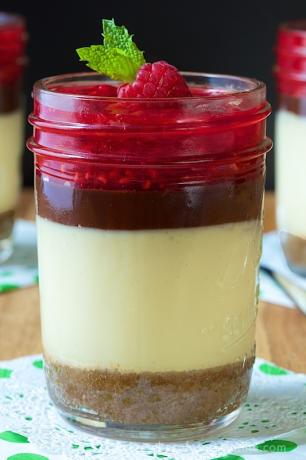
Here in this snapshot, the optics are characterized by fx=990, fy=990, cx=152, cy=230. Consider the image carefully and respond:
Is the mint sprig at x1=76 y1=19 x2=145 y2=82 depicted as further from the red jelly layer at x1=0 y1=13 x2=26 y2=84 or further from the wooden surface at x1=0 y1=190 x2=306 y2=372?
the red jelly layer at x1=0 y1=13 x2=26 y2=84

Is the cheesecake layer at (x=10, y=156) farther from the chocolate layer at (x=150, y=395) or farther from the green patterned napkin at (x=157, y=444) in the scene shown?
the chocolate layer at (x=150, y=395)

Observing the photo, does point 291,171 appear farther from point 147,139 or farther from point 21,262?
point 147,139

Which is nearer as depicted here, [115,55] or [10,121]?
[115,55]

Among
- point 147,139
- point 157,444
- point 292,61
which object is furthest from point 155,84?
point 292,61

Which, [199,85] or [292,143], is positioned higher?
[199,85]

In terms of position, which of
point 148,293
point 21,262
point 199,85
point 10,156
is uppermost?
point 199,85

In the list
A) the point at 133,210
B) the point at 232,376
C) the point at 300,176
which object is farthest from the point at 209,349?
the point at 300,176

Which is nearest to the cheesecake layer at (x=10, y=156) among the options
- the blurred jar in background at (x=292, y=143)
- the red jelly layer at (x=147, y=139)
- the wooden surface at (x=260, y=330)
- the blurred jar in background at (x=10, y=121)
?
the blurred jar in background at (x=10, y=121)
